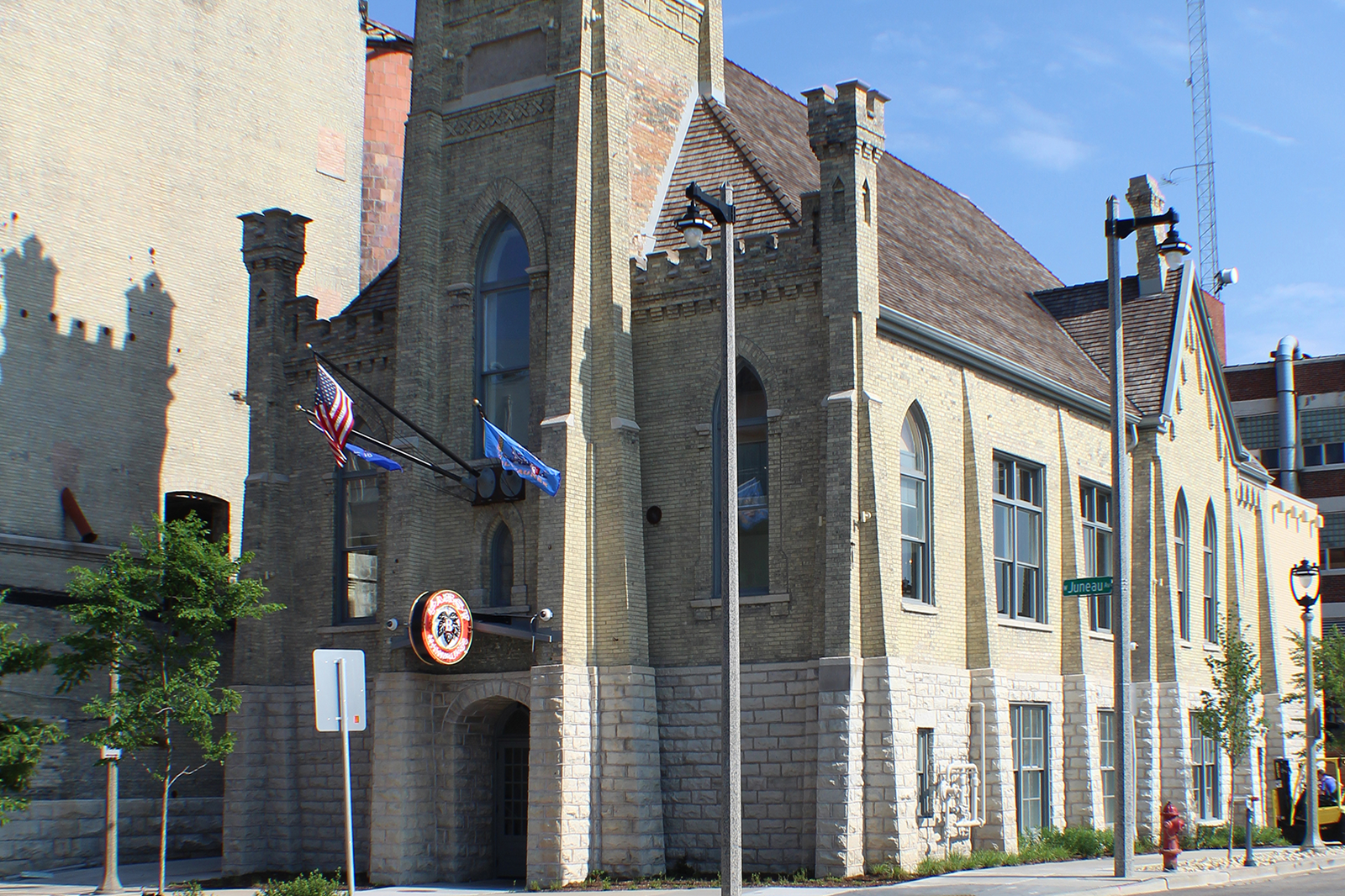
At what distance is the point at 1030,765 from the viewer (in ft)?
85.1

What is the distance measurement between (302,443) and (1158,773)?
1781cm

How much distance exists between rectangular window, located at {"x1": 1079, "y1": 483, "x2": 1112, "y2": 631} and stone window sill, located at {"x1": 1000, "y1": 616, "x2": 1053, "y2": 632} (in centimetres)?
Result: 238

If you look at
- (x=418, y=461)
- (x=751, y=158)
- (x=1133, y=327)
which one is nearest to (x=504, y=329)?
(x=418, y=461)

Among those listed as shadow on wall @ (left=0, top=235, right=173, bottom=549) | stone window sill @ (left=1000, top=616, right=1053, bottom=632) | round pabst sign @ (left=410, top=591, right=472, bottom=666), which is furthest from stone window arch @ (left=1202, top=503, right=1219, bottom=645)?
shadow on wall @ (left=0, top=235, right=173, bottom=549)

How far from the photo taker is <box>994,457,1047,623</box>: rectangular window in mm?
26172

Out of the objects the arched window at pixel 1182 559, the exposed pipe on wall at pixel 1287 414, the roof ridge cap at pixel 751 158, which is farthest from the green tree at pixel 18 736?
the exposed pipe on wall at pixel 1287 414

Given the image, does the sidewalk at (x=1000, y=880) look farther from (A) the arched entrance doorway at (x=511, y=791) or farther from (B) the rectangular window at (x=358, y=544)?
(B) the rectangular window at (x=358, y=544)

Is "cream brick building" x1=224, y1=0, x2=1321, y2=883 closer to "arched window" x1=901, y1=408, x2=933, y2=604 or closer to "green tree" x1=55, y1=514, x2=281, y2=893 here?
"arched window" x1=901, y1=408, x2=933, y2=604

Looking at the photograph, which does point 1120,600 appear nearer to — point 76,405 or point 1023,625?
point 1023,625

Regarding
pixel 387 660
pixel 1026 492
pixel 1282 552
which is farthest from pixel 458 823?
pixel 1282 552

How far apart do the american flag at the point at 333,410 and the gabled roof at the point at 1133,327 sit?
16.7 meters

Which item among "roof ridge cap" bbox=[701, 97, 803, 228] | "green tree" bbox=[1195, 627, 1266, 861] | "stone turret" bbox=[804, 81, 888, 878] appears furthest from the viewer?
"green tree" bbox=[1195, 627, 1266, 861]

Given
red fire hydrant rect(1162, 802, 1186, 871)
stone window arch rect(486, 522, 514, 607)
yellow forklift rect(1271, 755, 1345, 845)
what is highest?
stone window arch rect(486, 522, 514, 607)

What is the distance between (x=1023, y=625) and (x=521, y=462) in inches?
389
